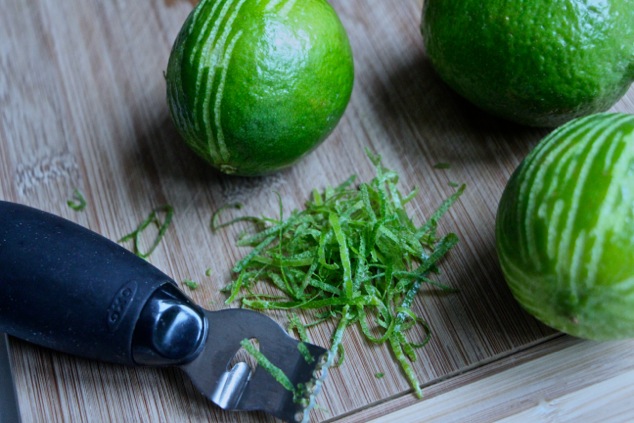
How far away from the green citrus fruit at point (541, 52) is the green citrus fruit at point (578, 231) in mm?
120

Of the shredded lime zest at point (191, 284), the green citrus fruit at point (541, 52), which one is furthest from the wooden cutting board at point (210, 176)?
the green citrus fruit at point (541, 52)

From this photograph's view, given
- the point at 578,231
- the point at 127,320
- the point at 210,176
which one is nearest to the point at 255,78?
the point at 210,176

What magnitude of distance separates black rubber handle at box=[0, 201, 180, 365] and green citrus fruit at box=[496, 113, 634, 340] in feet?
1.76

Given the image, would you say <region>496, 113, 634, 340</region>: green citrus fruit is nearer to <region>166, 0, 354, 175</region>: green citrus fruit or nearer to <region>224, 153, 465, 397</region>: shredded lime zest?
<region>224, 153, 465, 397</region>: shredded lime zest

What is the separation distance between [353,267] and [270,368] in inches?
9.3

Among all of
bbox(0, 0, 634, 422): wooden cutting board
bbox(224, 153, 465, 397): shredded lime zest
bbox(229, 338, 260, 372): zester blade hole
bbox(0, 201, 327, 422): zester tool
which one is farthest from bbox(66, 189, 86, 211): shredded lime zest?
bbox(229, 338, 260, 372): zester blade hole

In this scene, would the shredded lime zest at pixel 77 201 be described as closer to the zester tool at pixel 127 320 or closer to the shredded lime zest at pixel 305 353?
the zester tool at pixel 127 320

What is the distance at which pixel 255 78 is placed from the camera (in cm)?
108

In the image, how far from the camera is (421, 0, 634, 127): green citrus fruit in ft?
3.52

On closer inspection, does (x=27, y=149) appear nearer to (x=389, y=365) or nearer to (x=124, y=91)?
(x=124, y=91)

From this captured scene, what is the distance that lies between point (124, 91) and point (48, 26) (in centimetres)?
24

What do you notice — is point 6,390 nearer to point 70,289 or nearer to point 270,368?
point 70,289

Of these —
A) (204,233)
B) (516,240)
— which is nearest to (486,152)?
(516,240)

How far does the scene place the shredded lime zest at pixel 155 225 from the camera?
1.22 m
